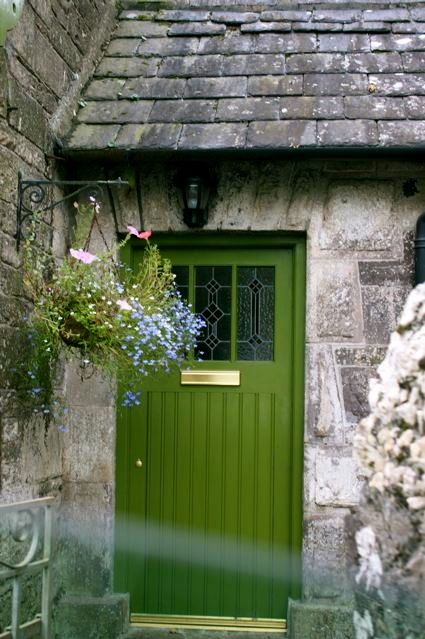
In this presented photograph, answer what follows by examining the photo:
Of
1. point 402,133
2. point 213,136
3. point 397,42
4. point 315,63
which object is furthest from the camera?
point 397,42

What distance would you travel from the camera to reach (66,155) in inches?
191

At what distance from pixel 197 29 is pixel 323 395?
242cm

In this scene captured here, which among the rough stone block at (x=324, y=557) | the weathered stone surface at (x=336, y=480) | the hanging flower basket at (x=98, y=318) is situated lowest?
the rough stone block at (x=324, y=557)

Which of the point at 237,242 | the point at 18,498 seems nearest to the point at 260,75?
the point at 237,242

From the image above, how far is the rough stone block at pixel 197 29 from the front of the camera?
17.5 feet

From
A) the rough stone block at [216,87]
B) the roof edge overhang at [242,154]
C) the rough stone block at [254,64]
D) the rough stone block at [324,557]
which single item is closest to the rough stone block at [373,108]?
the roof edge overhang at [242,154]

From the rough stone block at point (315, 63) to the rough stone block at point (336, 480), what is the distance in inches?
88.1

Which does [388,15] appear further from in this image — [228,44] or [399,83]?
[228,44]

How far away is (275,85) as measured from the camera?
495cm

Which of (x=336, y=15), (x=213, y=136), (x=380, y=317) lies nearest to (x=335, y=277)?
(x=380, y=317)

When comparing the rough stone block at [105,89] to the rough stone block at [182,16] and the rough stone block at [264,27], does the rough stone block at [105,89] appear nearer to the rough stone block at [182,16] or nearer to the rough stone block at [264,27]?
the rough stone block at [182,16]

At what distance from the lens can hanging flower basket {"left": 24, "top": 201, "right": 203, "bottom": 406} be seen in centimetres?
419

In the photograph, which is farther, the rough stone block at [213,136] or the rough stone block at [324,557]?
the rough stone block at [324,557]

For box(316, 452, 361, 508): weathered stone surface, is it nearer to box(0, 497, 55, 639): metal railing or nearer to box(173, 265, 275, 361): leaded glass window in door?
box(173, 265, 275, 361): leaded glass window in door
